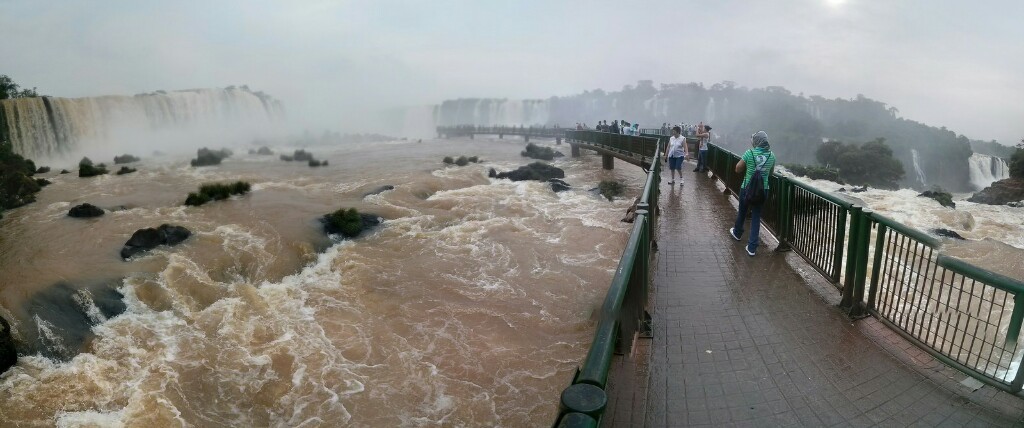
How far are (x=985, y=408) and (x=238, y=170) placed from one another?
3385 centimetres

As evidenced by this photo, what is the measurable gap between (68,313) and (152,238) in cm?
410

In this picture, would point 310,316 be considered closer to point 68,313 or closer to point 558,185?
point 68,313

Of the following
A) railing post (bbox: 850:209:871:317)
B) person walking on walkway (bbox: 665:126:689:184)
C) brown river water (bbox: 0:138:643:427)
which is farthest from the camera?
person walking on walkway (bbox: 665:126:689:184)

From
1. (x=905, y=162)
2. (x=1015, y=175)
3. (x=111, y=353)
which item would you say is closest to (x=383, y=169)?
(x=111, y=353)

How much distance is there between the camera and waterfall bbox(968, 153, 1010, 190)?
56.6m

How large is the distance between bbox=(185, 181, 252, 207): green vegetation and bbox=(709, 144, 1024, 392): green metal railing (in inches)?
722

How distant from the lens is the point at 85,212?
52.2ft

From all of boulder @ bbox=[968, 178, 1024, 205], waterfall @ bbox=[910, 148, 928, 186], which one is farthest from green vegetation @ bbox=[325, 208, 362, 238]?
waterfall @ bbox=[910, 148, 928, 186]

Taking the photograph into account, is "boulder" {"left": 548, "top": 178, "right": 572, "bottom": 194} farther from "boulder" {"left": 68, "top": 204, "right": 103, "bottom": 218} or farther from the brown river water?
"boulder" {"left": 68, "top": 204, "right": 103, "bottom": 218}

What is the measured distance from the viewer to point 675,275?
6195mm

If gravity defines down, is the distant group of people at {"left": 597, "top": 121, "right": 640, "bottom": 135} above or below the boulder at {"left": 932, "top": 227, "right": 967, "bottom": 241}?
above

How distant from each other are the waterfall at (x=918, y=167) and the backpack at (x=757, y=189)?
278ft

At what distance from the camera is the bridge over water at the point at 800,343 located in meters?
3.28

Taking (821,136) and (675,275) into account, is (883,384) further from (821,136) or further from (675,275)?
(821,136)
